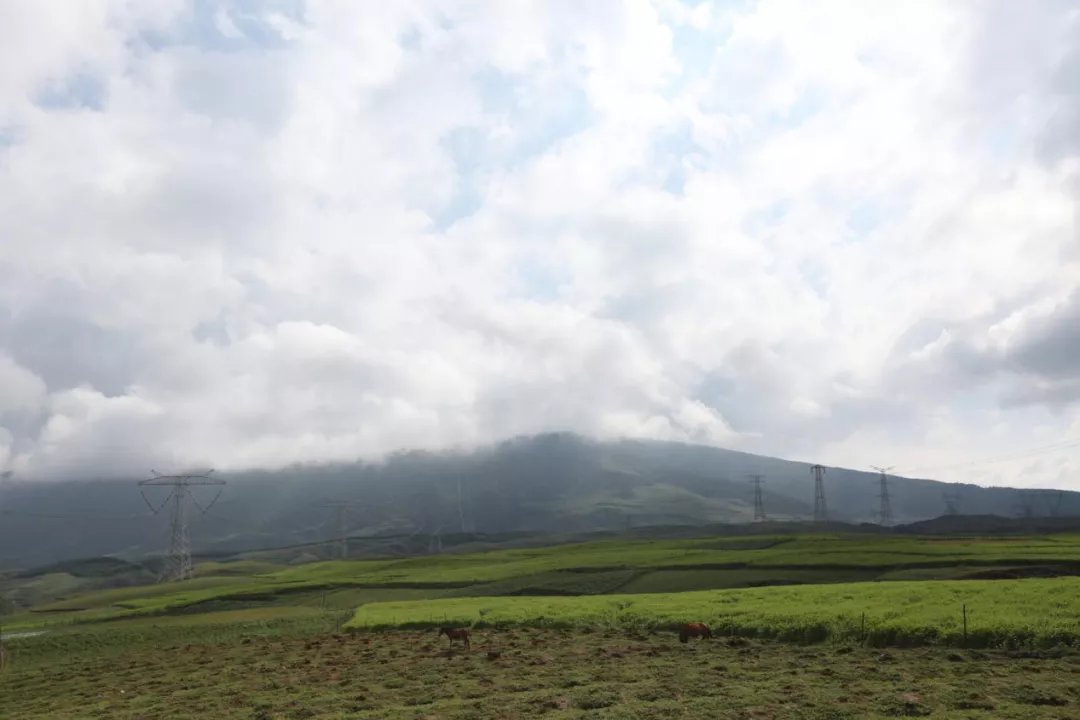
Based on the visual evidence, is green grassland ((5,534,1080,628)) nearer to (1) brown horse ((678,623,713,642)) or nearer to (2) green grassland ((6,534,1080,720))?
(2) green grassland ((6,534,1080,720))

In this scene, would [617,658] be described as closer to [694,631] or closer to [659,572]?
[694,631]

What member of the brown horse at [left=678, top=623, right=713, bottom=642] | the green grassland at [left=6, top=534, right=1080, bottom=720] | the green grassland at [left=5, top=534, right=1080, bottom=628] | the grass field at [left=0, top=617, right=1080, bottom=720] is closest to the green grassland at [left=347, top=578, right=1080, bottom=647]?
the green grassland at [left=6, top=534, right=1080, bottom=720]

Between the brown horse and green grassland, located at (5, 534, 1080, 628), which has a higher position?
the brown horse

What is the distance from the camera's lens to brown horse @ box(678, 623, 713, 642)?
48.1 meters

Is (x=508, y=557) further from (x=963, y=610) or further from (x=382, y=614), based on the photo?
(x=963, y=610)

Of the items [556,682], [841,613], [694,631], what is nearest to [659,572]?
[694,631]

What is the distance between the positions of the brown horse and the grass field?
2.40 ft

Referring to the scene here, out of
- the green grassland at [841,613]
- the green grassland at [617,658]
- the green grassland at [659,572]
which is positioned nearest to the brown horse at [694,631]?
the green grassland at [617,658]

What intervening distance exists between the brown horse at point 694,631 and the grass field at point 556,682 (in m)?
0.73

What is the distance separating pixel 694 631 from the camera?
159ft

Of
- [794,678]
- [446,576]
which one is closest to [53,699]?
[794,678]

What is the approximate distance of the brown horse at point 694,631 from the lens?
158 feet

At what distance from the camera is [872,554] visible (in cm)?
10856

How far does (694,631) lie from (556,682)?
14.9 metres
